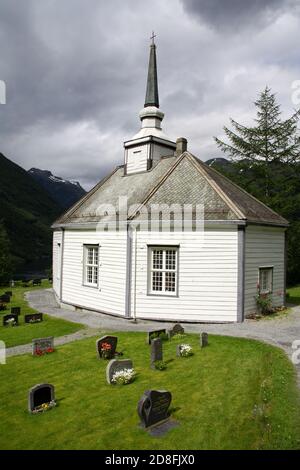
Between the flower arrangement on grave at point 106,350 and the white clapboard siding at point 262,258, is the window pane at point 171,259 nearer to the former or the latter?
the white clapboard siding at point 262,258

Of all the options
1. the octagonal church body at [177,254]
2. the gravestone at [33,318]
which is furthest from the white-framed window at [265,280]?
the gravestone at [33,318]

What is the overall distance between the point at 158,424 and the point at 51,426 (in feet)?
7.75

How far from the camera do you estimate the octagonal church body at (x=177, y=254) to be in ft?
55.9

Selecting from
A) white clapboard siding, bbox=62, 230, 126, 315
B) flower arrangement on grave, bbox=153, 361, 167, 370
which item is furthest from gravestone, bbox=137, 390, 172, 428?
white clapboard siding, bbox=62, 230, 126, 315

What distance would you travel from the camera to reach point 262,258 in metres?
18.8

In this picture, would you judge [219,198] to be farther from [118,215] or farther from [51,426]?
[51,426]

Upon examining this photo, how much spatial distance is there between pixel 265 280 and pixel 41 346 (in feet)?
39.5

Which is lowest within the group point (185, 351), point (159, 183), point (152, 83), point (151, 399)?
point (185, 351)

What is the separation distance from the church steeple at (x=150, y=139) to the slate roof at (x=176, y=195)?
770mm

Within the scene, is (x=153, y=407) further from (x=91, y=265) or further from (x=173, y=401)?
(x=91, y=265)

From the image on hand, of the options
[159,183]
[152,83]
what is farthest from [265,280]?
[152,83]

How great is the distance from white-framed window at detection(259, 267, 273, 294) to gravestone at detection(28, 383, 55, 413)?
12670 millimetres

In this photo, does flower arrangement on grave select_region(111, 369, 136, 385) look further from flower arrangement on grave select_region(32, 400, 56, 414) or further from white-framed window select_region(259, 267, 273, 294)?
white-framed window select_region(259, 267, 273, 294)

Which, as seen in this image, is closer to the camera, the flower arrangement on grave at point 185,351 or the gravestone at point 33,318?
the flower arrangement on grave at point 185,351
